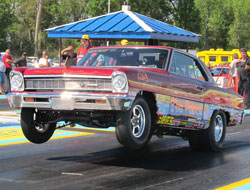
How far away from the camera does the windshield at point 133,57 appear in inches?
304

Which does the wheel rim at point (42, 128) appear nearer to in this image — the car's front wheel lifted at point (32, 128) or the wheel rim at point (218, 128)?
the car's front wheel lifted at point (32, 128)

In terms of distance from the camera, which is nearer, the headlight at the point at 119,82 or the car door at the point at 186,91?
the headlight at the point at 119,82

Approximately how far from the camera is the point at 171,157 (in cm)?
785

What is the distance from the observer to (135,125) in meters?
6.55

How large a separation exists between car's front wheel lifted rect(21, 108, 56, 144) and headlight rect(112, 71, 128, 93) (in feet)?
4.96

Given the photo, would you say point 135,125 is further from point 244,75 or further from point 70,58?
point 244,75

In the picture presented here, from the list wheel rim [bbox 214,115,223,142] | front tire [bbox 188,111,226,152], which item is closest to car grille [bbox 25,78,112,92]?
front tire [bbox 188,111,226,152]

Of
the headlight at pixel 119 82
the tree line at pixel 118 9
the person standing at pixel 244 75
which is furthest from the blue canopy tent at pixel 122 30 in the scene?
the tree line at pixel 118 9

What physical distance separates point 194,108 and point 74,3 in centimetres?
8348

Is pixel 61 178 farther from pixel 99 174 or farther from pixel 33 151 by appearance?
pixel 33 151

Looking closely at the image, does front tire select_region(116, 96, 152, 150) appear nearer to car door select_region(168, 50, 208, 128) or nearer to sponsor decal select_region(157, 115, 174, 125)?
sponsor decal select_region(157, 115, 174, 125)

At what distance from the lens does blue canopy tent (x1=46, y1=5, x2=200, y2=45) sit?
2084cm

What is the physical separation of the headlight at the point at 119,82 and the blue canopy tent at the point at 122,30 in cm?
1428

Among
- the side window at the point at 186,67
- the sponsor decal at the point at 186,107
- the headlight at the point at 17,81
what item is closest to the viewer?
the headlight at the point at 17,81
